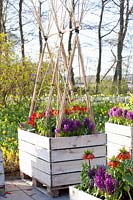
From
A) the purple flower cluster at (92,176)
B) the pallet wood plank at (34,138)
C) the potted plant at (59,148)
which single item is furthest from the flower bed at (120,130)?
the purple flower cluster at (92,176)

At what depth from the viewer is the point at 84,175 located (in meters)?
2.60

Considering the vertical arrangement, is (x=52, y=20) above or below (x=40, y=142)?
above

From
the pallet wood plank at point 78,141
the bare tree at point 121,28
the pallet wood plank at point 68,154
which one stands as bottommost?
the pallet wood plank at point 68,154

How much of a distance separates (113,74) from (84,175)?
1213 centimetres

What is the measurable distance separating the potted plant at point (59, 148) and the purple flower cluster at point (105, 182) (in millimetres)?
1278

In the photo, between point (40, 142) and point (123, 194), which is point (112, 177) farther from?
point (40, 142)

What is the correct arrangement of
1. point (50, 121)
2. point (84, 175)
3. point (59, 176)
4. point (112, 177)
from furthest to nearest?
1. point (50, 121)
2. point (59, 176)
3. point (84, 175)
4. point (112, 177)

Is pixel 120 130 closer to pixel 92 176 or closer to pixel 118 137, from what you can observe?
pixel 118 137

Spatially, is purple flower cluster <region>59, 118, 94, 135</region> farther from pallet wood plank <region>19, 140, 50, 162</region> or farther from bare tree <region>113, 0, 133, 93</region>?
bare tree <region>113, 0, 133, 93</region>

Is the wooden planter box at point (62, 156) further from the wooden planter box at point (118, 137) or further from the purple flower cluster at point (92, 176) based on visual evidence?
the purple flower cluster at point (92, 176)

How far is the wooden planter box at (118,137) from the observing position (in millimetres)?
4418

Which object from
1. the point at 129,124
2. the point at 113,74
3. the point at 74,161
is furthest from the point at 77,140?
the point at 113,74

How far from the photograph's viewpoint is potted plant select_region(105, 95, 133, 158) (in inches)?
175

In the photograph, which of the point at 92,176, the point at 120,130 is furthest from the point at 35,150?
the point at 92,176
